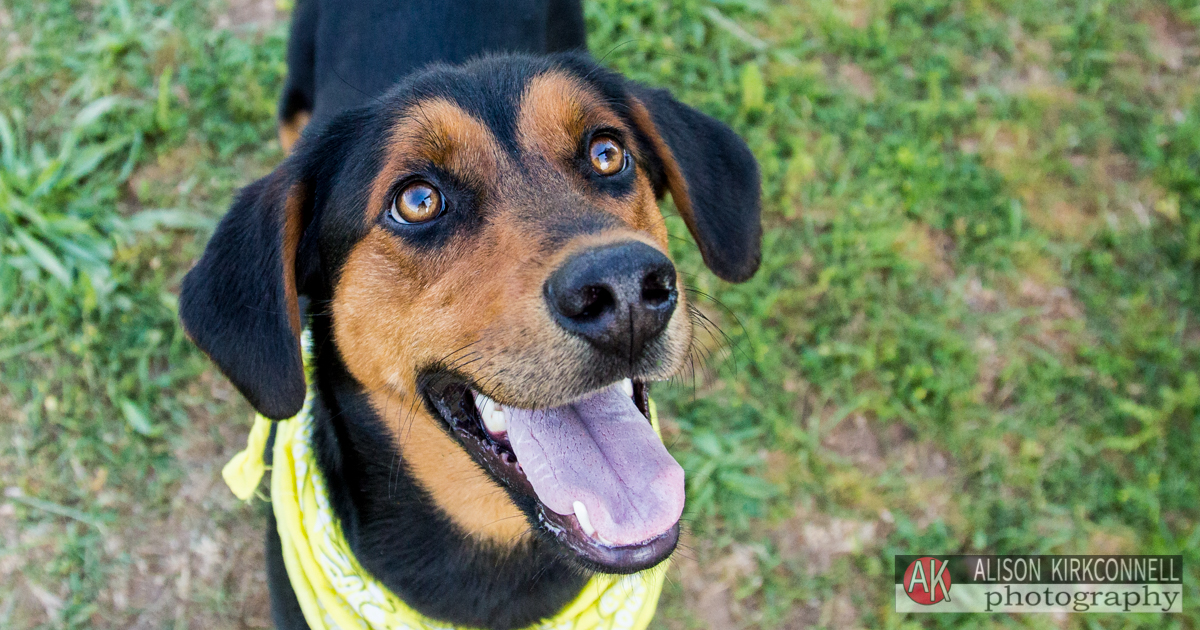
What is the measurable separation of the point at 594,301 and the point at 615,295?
68mm

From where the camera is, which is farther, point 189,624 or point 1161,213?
point 1161,213

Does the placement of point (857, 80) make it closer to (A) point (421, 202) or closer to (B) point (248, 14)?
(A) point (421, 202)

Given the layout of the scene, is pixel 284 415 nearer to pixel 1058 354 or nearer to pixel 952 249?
pixel 952 249

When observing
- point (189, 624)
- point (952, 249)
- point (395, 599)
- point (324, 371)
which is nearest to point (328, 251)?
point (324, 371)

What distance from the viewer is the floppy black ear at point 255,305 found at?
2.48 meters

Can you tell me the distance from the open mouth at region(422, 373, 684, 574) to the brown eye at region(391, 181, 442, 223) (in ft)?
1.62

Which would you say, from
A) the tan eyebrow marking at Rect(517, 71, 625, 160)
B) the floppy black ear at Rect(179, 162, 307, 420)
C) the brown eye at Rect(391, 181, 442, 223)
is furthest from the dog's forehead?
the floppy black ear at Rect(179, 162, 307, 420)

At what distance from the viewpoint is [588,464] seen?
2453 millimetres

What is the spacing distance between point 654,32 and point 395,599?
367 cm

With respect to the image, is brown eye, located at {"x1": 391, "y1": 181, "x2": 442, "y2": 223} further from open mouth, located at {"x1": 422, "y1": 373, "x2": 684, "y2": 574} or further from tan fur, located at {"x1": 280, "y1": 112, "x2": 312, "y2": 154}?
tan fur, located at {"x1": 280, "y1": 112, "x2": 312, "y2": 154}

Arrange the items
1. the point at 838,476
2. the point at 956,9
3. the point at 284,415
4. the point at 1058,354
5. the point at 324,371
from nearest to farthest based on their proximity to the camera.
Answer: the point at 284,415 → the point at 324,371 → the point at 838,476 → the point at 1058,354 → the point at 956,9

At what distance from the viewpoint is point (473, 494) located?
2.69 metres

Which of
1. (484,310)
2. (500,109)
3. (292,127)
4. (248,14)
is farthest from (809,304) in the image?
(248,14)

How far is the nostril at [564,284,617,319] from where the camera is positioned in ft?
6.49
